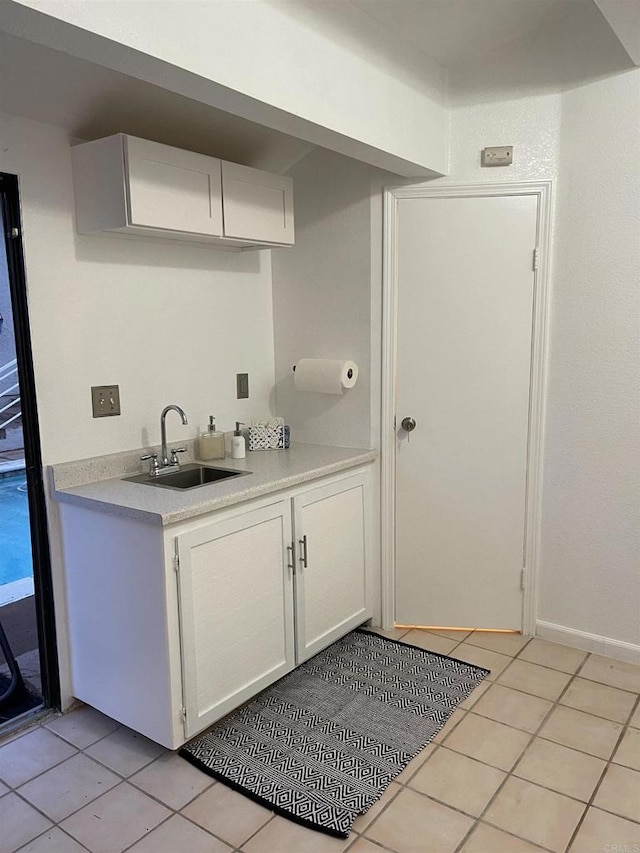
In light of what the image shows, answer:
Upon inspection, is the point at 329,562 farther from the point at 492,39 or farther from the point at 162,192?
the point at 492,39

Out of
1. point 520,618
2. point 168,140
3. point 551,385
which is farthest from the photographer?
point 520,618

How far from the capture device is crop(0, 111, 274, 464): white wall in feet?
7.37

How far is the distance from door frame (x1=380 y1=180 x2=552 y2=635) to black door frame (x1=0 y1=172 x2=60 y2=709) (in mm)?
1427

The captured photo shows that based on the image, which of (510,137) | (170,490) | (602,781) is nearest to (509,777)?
(602,781)

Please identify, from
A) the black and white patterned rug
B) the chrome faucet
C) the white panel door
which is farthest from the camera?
the white panel door

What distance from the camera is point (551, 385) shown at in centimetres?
279

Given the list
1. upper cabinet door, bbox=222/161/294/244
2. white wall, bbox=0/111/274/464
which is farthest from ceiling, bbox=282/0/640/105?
white wall, bbox=0/111/274/464

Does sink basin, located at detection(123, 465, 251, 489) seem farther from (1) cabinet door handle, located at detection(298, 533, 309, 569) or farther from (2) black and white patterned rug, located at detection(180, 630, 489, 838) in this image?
(2) black and white patterned rug, located at detection(180, 630, 489, 838)

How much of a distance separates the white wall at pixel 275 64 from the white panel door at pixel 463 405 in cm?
34

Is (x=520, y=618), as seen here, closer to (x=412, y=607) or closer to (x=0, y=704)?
(x=412, y=607)

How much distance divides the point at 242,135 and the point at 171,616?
6.12ft

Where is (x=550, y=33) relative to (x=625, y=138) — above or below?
above

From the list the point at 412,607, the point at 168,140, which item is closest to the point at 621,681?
the point at 412,607

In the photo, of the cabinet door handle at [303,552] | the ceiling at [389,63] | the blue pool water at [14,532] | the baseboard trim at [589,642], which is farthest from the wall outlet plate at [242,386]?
the baseboard trim at [589,642]
